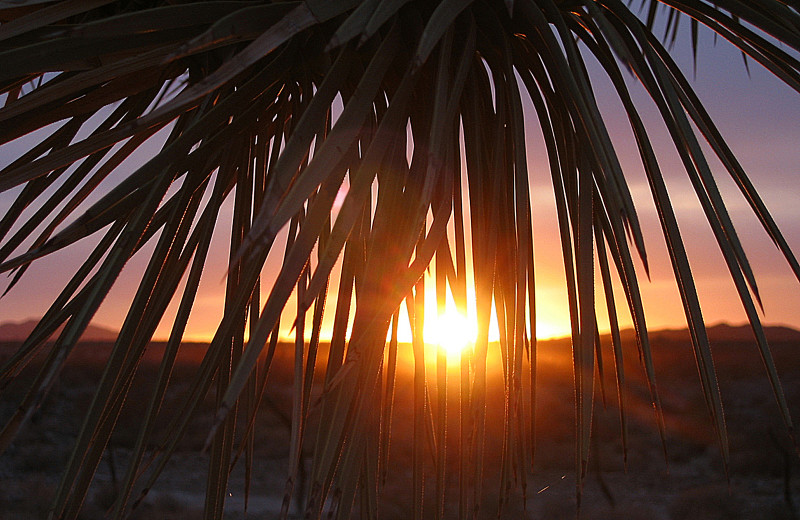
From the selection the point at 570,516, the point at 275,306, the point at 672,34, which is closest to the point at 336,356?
the point at 275,306

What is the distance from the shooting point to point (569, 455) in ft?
20.5

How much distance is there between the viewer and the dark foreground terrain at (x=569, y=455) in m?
4.31

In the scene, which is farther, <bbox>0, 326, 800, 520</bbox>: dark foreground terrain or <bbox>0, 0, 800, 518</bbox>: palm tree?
<bbox>0, 326, 800, 520</bbox>: dark foreground terrain

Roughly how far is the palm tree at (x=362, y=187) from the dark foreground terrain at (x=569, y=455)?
3.00 metres

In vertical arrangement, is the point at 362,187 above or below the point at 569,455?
above

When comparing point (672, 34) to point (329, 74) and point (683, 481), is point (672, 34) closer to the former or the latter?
point (329, 74)

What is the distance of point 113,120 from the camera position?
1.01 meters

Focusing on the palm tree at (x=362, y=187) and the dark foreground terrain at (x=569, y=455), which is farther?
the dark foreground terrain at (x=569, y=455)

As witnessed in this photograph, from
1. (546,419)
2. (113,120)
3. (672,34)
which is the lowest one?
(546,419)

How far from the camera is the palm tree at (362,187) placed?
56 cm

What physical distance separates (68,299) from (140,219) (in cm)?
18

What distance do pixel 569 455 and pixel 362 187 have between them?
611 cm

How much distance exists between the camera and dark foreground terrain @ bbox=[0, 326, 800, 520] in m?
4.31

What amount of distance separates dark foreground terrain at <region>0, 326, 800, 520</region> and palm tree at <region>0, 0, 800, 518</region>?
300 centimetres
